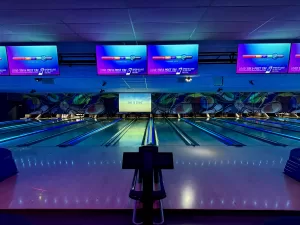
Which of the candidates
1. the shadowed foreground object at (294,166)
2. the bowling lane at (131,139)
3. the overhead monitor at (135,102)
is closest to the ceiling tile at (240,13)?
the shadowed foreground object at (294,166)

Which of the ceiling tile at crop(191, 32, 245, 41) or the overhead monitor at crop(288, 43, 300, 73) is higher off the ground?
the ceiling tile at crop(191, 32, 245, 41)

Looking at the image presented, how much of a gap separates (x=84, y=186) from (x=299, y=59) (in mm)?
3973

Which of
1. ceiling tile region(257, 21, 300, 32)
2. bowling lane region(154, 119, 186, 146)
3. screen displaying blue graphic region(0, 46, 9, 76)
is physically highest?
ceiling tile region(257, 21, 300, 32)

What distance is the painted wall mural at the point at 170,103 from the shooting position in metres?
12.6

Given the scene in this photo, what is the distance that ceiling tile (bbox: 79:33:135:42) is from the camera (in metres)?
3.42

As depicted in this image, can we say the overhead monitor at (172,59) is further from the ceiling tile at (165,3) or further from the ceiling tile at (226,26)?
the ceiling tile at (165,3)

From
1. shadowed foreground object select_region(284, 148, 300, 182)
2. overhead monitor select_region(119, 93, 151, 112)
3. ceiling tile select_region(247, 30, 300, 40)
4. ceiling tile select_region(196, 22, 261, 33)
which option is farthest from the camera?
overhead monitor select_region(119, 93, 151, 112)

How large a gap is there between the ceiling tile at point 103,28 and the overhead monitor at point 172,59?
582mm

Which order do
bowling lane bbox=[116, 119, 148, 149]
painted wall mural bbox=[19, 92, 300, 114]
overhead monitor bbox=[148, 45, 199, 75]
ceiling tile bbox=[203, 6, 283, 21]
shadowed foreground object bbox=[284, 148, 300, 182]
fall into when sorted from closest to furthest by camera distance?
shadowed foreground object bbox=[284, 148, 300, 182]
ceiling tile bbox=[203, 6, 283, 21]
overhead monitor bbox=[148, 45, 199, 75]
bowling lane bbox=[116, 119, 148, 149]
painted wall mural bbox=[19, 92, 300, 114]

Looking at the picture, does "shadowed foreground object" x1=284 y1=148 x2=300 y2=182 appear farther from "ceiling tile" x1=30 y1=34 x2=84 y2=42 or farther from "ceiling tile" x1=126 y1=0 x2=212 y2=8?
"ceiling tile" x1=30 y1=34 x2=84 y2=42

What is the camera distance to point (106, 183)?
2133mm

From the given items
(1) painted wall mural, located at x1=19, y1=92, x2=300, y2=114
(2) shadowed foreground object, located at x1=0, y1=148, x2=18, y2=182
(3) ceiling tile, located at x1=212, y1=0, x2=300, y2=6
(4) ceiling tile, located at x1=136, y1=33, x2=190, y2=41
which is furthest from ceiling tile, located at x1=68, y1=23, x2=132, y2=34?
(1) painted wall mural, located at x1=19, y1=92, x2=300, y2=114

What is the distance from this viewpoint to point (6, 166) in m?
2.31

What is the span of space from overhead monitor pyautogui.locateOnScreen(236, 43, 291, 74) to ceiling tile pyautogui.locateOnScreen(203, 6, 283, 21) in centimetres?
72
